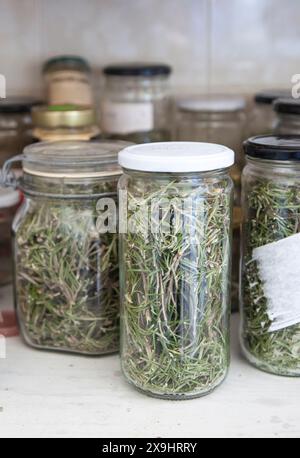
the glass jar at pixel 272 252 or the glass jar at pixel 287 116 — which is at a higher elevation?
the glass jar at pixel 287 116

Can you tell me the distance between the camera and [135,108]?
1.01 meters

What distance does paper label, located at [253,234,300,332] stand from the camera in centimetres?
68

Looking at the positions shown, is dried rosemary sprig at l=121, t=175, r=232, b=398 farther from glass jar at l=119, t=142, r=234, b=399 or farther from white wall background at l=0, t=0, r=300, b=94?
white wall background at l=0, t=0, r=300, b=94

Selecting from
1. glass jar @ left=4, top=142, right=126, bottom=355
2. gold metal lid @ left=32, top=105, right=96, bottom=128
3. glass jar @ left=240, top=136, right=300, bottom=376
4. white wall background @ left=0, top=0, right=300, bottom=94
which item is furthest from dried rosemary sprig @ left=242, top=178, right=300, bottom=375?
white wall background @ left=0, top=0, right=300, bottom=94

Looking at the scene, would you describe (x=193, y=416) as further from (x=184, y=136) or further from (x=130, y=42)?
(x=130, y=42)

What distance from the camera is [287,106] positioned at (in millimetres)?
845

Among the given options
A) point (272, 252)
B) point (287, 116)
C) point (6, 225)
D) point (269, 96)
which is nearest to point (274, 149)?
point (272, 252)

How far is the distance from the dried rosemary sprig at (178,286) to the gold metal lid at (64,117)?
269 millimetres

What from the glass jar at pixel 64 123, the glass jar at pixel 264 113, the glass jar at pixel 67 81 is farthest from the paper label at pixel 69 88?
the glass jar at pixel 264 113

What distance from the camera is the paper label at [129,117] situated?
101 cm

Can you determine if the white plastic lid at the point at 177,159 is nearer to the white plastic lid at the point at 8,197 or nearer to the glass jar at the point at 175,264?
the glass jar at the point at 175,264

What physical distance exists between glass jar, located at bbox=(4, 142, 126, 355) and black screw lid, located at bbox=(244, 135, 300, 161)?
0.52 feet

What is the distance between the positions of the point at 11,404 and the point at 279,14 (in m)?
0.75
